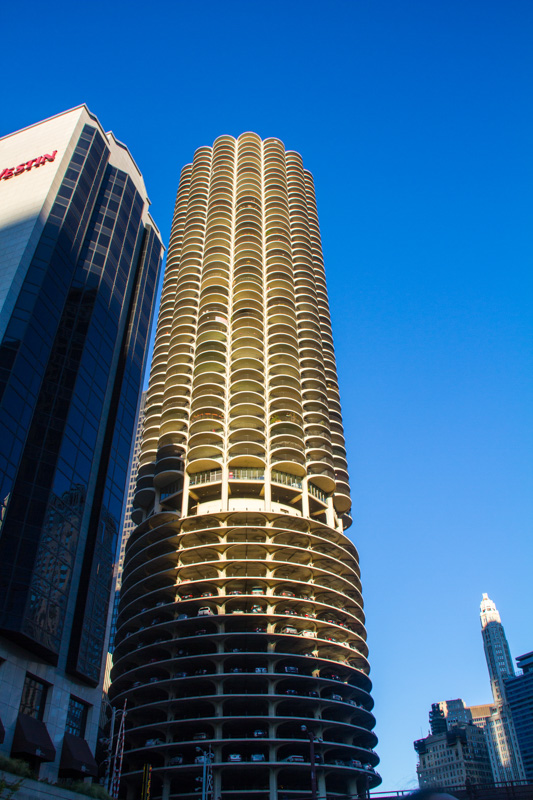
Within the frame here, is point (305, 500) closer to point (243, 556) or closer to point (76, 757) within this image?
point (243, 556)

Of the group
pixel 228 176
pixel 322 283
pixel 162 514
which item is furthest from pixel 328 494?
pixel 228 176

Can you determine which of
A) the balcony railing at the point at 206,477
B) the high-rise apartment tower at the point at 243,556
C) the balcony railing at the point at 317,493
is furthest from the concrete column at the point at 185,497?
the balcony railing at the point at 317,493

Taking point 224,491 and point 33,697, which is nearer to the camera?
point 33,697

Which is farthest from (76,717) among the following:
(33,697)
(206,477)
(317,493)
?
(317,493)

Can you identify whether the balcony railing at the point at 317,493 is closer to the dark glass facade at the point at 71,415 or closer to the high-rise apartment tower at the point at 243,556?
the high-rise apartment tower at the point at 243,556

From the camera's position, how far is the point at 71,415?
60750 millimetres

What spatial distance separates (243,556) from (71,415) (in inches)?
1216

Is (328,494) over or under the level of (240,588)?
over

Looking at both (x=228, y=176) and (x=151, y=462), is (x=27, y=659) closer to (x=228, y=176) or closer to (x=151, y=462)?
(x=151, y=462)

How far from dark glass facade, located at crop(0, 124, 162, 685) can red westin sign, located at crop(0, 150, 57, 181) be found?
273 centimetres

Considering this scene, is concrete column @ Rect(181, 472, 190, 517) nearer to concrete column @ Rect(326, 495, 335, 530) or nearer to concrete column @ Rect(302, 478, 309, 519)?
concrete column @ Rect(302, 478, 309, 519)

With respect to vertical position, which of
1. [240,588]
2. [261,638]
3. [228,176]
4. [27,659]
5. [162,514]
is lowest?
[27,659]

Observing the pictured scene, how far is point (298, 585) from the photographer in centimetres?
7906

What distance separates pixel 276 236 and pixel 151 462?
48.8 meters
